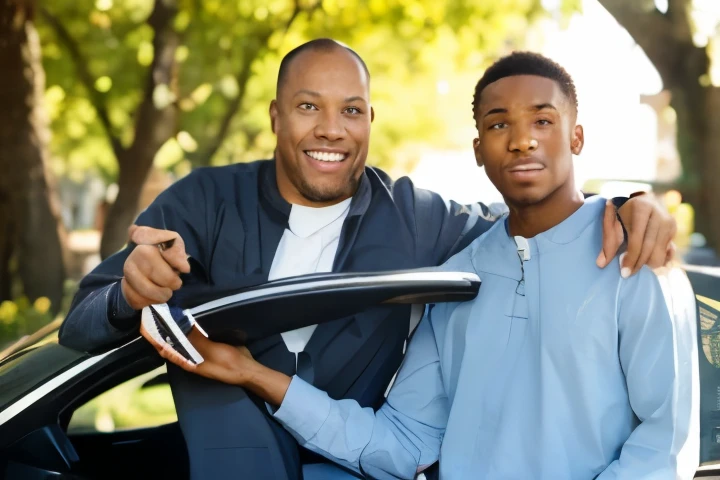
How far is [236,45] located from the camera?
11055 millimetres

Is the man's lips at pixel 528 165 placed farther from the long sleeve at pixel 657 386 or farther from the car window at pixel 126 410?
the car window at pixel 126 410

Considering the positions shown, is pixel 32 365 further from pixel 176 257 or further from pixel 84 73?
pixel 84 73

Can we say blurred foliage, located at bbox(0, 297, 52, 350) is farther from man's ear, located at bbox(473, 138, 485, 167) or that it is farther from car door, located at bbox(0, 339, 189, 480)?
man's ear, located at bbox(473, 138, 485, 167)

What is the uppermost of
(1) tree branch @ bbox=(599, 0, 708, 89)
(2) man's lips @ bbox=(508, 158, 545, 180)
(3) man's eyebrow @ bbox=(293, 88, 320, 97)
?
(1) tree branch @ bbox=(599, 0, 708, 89)

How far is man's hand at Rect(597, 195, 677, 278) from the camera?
6.62ft

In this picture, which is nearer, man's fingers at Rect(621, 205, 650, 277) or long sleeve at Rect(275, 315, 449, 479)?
man's fingers at Rect(621, 205, 650, 277)

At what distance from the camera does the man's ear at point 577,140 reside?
2400mm

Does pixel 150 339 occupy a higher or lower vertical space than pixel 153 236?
lower

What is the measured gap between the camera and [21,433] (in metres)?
2.07

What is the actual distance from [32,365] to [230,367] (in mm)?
665

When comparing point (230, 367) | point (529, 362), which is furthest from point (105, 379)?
point (529, 362)

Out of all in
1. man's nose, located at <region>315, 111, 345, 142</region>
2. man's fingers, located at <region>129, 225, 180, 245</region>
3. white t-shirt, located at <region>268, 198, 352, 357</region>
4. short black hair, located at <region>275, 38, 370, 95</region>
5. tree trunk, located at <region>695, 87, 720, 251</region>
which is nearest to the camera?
man's fingers, located at <region>129, 225, 180, 245</region>

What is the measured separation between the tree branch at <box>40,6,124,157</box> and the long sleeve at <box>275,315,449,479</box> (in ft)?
31.0

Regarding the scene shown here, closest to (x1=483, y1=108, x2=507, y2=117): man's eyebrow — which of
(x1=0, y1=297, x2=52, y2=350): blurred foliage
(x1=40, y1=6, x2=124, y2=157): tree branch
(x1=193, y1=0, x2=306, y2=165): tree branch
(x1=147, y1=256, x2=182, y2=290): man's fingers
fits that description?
(x1=147, y1=256, x2=182, y2=290): man's fingers
